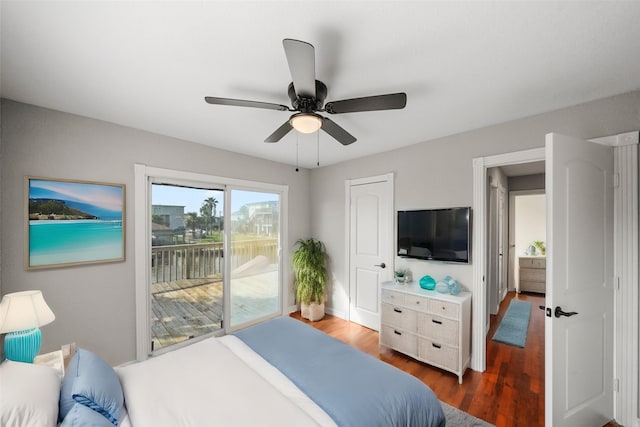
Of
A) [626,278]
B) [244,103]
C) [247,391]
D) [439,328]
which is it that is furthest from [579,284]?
[244,103]

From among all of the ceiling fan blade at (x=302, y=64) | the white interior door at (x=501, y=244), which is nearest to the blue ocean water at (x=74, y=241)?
the ceiling fan blade at (x=302, y=64)

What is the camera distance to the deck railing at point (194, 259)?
284cm

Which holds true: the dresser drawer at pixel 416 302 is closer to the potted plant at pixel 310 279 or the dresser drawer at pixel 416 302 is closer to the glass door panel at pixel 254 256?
the potted plant at pixel 310 279

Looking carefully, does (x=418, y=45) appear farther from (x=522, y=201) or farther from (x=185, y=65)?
(x=522, y=201)

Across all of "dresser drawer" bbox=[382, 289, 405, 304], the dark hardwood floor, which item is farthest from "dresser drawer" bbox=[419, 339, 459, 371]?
"dresser drawer" bbox=[382, 289, 405, 304]

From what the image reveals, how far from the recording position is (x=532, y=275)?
5.23 m

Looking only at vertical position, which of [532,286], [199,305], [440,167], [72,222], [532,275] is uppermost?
[440,167]

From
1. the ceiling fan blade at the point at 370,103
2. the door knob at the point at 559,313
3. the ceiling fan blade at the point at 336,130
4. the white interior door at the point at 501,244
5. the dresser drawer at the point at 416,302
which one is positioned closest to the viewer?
the ceiling fan blade at the point at 370,103

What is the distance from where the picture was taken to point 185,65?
156cm

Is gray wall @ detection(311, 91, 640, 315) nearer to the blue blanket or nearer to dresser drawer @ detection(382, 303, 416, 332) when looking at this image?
dresser drawer @ detection(382, 303, 416, 332)

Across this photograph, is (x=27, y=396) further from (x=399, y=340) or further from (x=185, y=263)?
(x=399, y=340)

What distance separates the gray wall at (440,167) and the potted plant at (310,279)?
0.28 metres

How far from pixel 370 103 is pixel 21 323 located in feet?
8.16

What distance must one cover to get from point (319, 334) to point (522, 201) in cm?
632
